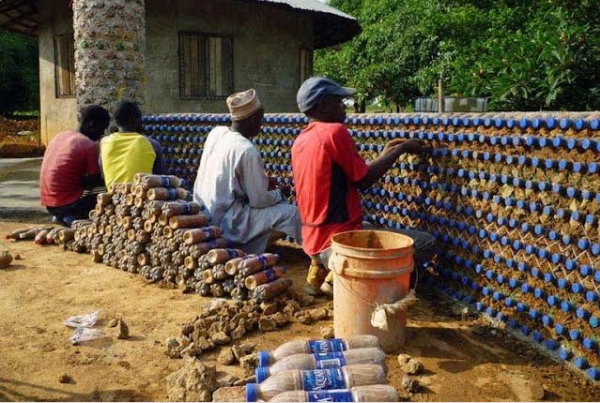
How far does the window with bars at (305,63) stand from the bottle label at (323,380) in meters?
12.4

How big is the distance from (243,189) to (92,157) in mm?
2352

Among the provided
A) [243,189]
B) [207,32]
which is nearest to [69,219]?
[243,189]

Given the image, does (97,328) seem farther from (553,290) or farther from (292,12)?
(292,12)

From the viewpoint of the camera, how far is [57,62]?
13.1 meters

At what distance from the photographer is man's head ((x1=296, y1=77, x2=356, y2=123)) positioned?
4.32 metres

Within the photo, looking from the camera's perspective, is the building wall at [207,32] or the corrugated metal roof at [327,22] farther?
the corrugated metal roof at [327,22]

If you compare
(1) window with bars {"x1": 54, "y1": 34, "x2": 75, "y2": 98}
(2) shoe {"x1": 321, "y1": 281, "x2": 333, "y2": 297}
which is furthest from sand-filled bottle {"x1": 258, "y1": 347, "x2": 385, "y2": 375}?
(1) window with bars {"x1": 54, "y1": 34, "x2": 75, "y2": 98}

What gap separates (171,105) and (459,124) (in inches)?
343

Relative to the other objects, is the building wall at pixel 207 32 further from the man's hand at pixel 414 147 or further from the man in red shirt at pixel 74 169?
the man's hand at pixel 414 147

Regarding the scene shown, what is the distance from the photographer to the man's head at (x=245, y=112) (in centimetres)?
529

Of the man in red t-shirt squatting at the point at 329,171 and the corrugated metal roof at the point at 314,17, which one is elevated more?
the corrugated metal roof at the point at 314,17

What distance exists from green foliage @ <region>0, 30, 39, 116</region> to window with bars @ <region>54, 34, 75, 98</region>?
14.3 m

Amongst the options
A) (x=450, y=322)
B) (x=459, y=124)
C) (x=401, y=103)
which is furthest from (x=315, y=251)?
(x=401, y=103)

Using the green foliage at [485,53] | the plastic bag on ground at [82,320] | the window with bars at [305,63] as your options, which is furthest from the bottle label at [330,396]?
the window with bars at [305,63]
